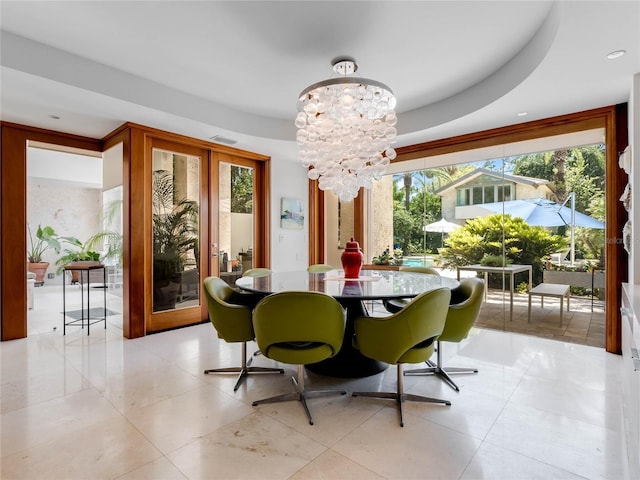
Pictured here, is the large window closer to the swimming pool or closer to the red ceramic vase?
the swimming pool

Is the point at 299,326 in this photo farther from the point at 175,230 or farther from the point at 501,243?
the point at 501,243

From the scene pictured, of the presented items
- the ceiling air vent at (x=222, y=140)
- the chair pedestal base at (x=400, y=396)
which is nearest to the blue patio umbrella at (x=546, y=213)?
the chair pedestal base at (x=400, y=396)

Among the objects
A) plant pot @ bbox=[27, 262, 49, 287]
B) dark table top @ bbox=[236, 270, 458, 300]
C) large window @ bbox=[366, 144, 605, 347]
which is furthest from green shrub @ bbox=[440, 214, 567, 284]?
plant pot @ bbox=[27, 262, 49, 287]

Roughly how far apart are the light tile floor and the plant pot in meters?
6.38

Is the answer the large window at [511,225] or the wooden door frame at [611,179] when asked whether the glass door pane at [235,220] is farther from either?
the wooden door frame at [611,179]

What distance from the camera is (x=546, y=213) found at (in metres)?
4.02

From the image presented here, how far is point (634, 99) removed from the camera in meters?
2.79

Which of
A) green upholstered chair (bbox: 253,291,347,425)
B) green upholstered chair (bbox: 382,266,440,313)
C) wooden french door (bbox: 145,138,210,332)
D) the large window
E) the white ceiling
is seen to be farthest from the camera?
wooden french door (bbox: 145,138,210,332)

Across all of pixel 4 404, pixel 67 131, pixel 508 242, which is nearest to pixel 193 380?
pixel 4 404

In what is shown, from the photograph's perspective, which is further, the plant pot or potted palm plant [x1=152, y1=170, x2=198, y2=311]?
the plant pot

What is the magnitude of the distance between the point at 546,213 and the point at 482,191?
80cm

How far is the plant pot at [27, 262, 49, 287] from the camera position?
8.31m

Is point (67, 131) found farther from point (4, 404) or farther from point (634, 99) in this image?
point (634, 99)

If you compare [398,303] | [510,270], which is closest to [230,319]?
[398,303]
